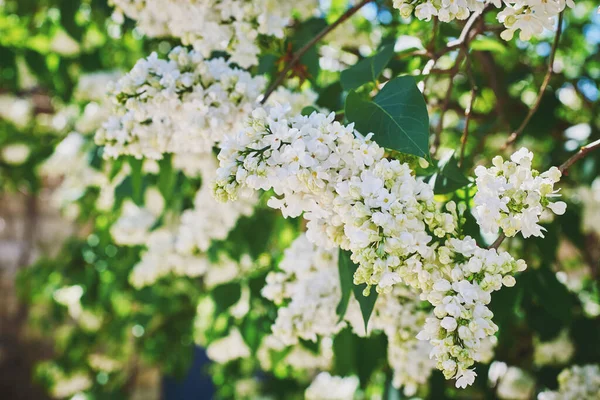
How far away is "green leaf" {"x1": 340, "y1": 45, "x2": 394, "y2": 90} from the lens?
1305 mm

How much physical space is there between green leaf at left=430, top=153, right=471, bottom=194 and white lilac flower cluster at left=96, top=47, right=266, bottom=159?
47 cm

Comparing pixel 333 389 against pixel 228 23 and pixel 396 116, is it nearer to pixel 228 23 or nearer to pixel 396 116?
pixel 228 23

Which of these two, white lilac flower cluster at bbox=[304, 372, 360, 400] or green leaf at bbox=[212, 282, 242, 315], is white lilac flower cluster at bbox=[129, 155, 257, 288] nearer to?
green leaf at bbox=[212, 282, 242, 315]

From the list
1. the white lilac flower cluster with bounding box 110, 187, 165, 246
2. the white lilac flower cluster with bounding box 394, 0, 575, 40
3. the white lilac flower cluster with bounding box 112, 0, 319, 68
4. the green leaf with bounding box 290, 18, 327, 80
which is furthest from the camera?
the white lilac flower cluster with bounding box 110, 187, 165, 246

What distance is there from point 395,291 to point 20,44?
241 centimetres

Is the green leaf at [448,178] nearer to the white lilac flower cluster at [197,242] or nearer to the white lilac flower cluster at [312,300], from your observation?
the white lilac flower cluster at [312,300]

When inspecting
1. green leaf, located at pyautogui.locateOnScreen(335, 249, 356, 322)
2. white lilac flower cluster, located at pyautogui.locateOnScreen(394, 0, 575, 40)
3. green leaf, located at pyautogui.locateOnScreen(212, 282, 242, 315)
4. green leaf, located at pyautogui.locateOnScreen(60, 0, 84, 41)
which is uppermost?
white lilac flower cluster, located at pyautogui.locateOnScreen(394, 0, 575, 40)

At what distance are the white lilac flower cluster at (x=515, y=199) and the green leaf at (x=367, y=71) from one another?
42cm

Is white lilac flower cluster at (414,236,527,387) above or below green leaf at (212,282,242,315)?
above

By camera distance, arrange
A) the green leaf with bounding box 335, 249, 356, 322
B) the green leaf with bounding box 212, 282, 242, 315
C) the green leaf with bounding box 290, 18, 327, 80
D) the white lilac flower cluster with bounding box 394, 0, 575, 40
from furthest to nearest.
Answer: the green leaf with bounding box 212, 282, 242, 315
the green leaf with bounding box 290, 18, 327, 80
the green leaf with bounding box 335, 249, 356, 322
the white lilac flower cluster with bounding box 394, 0, 575, 40

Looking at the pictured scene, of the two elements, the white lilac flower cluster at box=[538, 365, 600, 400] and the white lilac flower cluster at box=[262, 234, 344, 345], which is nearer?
the white lilac flower cluster at box=[262, 234, 344, 345]

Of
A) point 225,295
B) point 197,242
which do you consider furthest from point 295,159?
point 197,242

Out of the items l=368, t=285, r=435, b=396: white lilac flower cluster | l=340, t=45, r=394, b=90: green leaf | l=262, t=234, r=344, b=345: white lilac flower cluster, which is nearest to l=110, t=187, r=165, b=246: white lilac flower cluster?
l=262, t=234, r=344, b=345: white lilac flower cluster

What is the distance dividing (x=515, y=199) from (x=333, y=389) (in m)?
2.34
